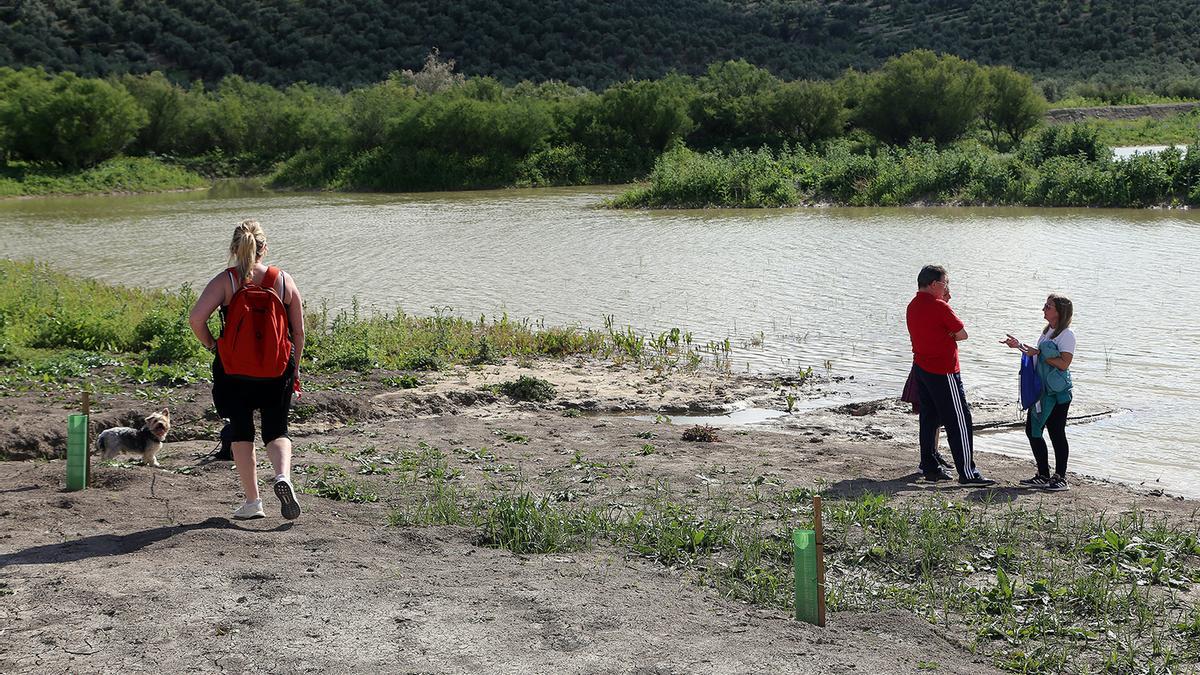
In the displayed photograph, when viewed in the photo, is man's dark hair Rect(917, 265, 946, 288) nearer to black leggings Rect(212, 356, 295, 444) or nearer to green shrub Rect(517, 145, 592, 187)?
black leggings Rect(212, 356, 295, 444)

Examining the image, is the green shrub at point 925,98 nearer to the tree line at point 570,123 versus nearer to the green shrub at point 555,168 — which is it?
the tree line at point 570,123

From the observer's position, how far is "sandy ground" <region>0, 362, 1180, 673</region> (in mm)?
5703

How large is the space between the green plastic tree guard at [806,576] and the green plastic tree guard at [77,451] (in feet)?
16.8

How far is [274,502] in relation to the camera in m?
8.42

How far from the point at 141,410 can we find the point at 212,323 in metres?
4.36

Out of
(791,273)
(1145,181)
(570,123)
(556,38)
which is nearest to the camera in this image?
(791,273)

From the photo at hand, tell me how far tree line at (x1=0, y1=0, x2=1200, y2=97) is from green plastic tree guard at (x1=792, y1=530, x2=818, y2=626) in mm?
87731

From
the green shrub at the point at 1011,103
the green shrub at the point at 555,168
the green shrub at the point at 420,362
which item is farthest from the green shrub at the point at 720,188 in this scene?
the green shrub at the point at 420,362

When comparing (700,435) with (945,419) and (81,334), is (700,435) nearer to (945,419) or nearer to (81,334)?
(945,419)

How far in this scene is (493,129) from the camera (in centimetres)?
5800

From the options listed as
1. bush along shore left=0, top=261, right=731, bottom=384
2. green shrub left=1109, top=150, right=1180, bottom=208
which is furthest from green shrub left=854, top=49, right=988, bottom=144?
bush along shore left=0, top=261, right=731, bottom=384

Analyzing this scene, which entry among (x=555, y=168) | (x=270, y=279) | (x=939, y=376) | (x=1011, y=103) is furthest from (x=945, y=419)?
(x=555, y=168)

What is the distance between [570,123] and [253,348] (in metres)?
53.6

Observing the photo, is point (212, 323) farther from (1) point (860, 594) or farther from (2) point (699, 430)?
(1) point (860, 594)
